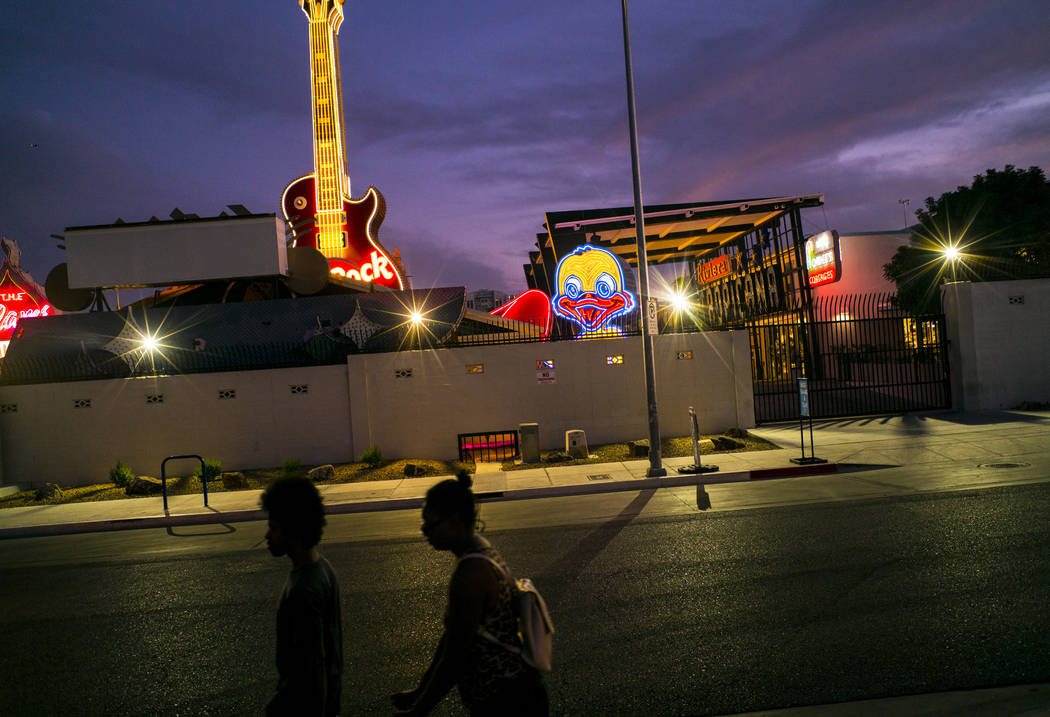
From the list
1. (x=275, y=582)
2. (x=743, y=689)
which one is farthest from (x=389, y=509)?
(x=743, y=689)

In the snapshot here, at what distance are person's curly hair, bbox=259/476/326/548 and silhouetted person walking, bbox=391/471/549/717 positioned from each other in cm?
53

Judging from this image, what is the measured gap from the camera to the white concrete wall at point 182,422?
55.1 ft

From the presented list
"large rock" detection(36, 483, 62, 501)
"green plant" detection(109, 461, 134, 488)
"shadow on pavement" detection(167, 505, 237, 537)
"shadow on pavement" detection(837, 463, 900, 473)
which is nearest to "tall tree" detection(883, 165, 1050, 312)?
"shadow on pavement" detection(837, 463, 900, 473)

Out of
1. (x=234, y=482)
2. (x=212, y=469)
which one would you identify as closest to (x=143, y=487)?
(x=212, y=469)

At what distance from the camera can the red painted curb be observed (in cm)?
1251

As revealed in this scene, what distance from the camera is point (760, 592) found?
6156 millimetres

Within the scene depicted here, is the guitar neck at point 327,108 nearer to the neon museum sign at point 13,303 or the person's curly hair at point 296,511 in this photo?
the neon museum sign at point 13,303

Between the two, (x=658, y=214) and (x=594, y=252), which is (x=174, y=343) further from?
(x=658, y=214)

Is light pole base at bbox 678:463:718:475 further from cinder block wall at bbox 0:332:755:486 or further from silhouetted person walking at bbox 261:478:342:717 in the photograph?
silhouetted person walking at bbox 261:478:342:717

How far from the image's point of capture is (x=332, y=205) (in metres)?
27.6

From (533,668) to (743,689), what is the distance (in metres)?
2.53

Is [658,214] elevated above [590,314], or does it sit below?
above

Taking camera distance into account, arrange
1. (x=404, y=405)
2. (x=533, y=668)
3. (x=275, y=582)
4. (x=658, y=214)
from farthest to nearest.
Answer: (x=658, y=214) < (x=404, y=405) < (x=275, y=582) < (x=533, y=668)

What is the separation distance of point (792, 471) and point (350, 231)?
20516 millimetres
